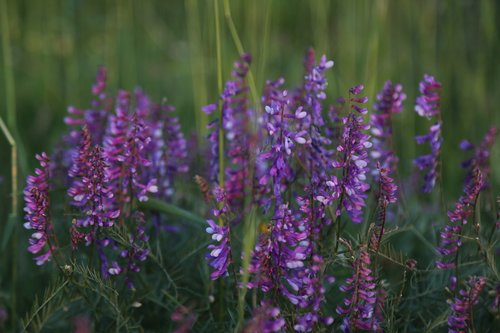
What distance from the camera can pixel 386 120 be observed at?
2.12m

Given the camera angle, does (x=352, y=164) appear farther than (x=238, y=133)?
No

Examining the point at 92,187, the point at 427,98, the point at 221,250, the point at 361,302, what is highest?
the point at 427,98

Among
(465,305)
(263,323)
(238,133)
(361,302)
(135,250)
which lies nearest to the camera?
(263,323)

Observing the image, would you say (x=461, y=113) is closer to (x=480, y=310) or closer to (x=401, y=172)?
(x=401, y=172)

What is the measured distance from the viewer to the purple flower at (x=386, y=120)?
2016 millimetres

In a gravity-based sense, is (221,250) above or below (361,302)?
above

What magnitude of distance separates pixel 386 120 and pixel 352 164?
0.59m

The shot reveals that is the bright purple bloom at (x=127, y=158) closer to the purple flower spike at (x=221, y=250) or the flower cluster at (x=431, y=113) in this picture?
the purple flower spike at (x=221, y=250)

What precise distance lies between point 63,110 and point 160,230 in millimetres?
1908

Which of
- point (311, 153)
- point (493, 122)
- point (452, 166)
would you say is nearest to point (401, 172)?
point (452, 166)

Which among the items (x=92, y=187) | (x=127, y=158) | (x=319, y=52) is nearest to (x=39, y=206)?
(x=92, y=187)

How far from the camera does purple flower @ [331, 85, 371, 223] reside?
60.4 inches

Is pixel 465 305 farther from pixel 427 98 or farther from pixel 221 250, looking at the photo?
pixel 427 98

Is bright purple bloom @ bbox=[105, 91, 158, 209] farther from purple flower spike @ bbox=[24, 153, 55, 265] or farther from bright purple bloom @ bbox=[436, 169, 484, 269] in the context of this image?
bright purple bloom @ bbox=[436, 169, 484, 269]
